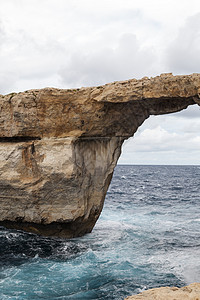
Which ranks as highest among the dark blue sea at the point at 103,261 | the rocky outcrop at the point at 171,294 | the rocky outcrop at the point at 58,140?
the rocky outcrop at the point at 58,140

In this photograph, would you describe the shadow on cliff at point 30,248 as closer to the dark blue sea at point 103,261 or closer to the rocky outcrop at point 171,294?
the dark blue sea at point 103,261

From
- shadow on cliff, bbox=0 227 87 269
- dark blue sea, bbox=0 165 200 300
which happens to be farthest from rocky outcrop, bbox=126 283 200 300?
shadow on cliff, bbox=0 227 87 269

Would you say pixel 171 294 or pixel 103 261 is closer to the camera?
pixel 171 294

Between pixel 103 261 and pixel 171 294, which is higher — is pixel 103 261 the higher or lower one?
the lower one

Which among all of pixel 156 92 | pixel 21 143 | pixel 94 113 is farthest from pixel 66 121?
pixel 156 92

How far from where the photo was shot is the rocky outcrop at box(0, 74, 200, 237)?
1445cm

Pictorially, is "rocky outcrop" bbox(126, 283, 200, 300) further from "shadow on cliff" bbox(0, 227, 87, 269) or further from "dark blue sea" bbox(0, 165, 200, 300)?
"shadow on cliff" bbox(0, 227, 87, 269)

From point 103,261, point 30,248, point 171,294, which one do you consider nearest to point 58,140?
point 30,248

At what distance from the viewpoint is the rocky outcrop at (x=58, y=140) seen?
14445mm

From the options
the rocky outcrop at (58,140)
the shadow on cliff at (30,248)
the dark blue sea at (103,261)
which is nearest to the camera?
the dark blue sea at (103,261)

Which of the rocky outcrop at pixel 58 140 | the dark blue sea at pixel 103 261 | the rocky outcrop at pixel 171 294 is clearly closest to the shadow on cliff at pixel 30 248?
the dark blue sea at pixel 103 261

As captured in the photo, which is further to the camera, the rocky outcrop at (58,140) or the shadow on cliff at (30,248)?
the rocky outcrop at (58,140)

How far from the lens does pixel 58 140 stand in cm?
1491

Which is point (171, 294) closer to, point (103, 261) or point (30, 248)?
point (103, 261)
